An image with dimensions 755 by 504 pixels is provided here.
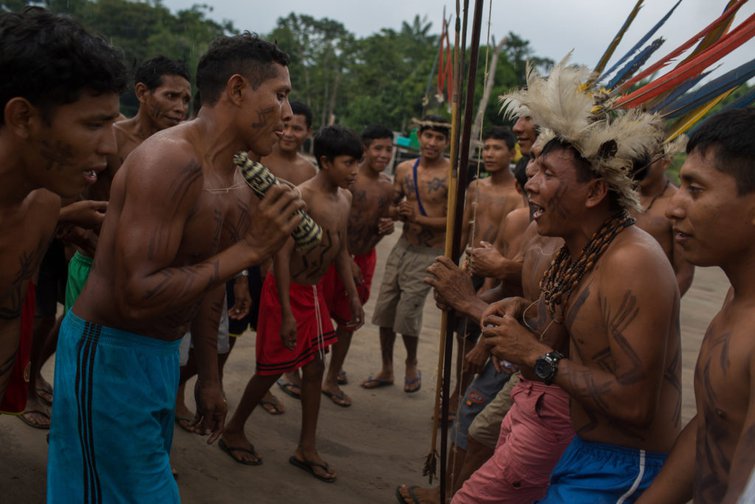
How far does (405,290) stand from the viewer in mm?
6199

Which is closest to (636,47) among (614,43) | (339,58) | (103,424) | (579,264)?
(614,43)

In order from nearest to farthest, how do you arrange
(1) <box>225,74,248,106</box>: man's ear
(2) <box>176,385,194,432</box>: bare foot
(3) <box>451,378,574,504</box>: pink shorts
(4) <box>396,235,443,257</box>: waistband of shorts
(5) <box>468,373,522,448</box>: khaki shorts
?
(1) <box>225,74,248,106</box>: man's ear < (3) <box>451,378,574,504</box>: pink shorts < (5) <box>468,373,522,448</box>: khaki shorts < (2) <box>176,385,194,432</box>: bare foot < (4) <box>396,235,443,257</box>: waistband of shorts

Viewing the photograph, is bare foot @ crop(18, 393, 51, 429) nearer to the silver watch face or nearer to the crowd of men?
the crowd of men

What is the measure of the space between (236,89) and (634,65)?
1519 mm

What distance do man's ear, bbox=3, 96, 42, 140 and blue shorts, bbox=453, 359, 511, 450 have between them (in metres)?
2.44

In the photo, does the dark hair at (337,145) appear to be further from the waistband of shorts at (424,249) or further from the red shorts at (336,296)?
the waistband of shorts at (424,249)

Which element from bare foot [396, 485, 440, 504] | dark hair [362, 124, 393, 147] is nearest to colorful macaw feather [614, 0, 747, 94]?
bare foot [396, 485, 440, 504]

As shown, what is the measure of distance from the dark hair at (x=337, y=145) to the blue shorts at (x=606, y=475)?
2.88 meters

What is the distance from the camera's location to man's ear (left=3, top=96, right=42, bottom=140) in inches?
76.2

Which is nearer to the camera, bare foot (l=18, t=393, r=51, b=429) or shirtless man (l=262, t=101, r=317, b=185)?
bare foot (l=18, t=393, r=51, b=429)

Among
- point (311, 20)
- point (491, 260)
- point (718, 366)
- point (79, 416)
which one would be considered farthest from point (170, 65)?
point (311, 20)

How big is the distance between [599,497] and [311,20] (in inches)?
2750

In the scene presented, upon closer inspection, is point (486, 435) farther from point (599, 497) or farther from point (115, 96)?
point (115, 96)

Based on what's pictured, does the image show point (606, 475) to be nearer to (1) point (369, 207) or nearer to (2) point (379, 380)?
(2) point (379, 380)
